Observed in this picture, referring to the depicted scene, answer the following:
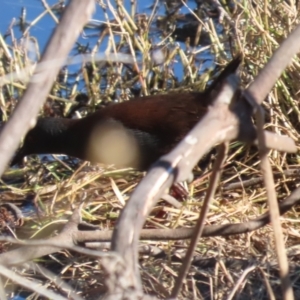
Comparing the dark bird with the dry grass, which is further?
the dark bird

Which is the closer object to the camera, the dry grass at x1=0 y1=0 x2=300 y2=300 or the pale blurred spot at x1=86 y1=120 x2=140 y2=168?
the dry grass at x1=0 y1=0 x2=300 y2=300

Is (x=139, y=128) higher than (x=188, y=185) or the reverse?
higher

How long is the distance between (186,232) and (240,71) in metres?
1.76

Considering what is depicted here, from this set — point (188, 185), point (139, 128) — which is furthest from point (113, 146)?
point (188, 185)

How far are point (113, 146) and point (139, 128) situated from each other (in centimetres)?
16

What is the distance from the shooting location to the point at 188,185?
3.96 m

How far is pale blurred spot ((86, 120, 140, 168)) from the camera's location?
13.8 feet

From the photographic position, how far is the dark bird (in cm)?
418

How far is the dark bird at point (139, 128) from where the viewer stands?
13.7ft

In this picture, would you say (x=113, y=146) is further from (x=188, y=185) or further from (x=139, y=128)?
(x=188, y=185)

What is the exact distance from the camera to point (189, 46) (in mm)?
4828

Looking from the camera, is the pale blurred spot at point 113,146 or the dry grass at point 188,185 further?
the pale blurred spot at point 113,146

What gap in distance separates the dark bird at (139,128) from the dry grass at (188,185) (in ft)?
0.30

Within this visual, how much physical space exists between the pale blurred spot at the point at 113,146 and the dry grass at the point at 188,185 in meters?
0.06
